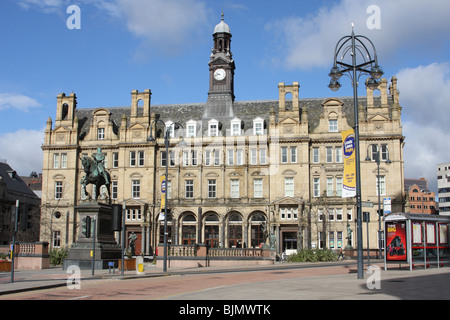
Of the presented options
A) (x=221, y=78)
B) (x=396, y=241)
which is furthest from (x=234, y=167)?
(x=396, y=241)

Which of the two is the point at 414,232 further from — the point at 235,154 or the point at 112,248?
the point at 235,154

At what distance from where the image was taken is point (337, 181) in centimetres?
6806

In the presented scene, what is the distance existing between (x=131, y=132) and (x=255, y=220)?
2056cm

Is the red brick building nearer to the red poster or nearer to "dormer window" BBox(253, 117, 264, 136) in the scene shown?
"dormer window" BBox(253, 117, 264, 136)

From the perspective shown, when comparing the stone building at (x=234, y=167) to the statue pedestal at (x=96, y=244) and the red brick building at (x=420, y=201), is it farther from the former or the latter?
the red brick building at (x=420, y=201)

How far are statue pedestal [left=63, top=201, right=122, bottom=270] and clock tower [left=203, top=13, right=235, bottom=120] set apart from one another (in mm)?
41758

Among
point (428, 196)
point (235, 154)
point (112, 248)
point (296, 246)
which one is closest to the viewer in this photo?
point (112, 248)

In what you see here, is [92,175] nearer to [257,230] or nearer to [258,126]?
[257,230]

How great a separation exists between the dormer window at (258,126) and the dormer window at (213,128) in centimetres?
510

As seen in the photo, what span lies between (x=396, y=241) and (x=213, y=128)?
4581 cm

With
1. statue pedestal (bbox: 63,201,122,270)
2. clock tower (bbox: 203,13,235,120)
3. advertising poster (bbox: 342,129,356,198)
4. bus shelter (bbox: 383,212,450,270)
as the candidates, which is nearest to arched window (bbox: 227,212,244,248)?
clock tower (bbox: 203,13,235,120)

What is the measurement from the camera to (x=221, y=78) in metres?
77.2
